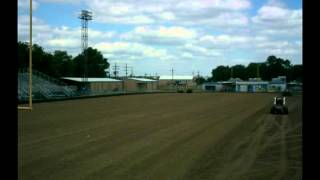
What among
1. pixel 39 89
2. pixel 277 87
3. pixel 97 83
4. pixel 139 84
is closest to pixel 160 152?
pixel 39 89

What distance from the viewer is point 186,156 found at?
15570 mm

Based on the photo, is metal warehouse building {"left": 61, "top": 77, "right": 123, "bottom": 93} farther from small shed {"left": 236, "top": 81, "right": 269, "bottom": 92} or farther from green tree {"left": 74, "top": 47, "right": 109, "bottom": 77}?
small shed {"left": 236, "top": 81, "right": 269, "bottom": 92}

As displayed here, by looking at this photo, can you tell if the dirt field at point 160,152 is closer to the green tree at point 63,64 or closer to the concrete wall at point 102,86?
the concrete wall at point 102,86

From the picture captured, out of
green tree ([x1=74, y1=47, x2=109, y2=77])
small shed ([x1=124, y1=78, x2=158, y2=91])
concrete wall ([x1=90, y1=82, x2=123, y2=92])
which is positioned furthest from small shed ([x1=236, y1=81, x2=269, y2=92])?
green tree ([x1=74, y1=47, x2=109, y2=77])

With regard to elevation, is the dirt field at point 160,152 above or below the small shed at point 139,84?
below

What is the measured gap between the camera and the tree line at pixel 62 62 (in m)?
95.5

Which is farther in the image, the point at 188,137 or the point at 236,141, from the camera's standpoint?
the point at 188,137

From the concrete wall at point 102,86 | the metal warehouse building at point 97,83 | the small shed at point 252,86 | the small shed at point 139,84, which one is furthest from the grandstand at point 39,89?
the small shed at point 139,84

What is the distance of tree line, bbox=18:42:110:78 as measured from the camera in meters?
95.5

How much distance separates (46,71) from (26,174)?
98582 millimetres

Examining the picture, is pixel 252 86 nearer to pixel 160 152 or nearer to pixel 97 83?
pixel 97 83
